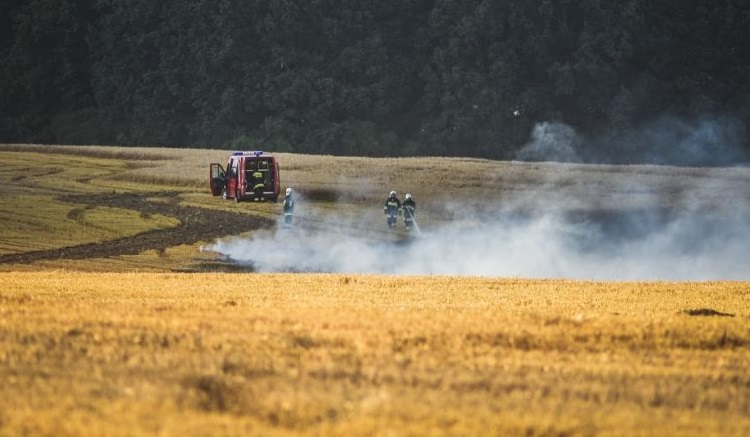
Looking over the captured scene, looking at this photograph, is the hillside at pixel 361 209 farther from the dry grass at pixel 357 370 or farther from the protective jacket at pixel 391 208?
the dry grass at pixel 357 370

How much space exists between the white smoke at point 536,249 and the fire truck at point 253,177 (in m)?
8.80

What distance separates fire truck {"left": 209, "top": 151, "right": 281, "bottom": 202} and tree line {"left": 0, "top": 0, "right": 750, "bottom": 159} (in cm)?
3276

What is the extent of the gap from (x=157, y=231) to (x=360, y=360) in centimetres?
3341

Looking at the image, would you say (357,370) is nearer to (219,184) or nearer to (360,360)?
(360,360)

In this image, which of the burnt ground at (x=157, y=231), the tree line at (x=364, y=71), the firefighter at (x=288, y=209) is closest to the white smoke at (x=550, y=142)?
the tree line at (x=364, y=71)

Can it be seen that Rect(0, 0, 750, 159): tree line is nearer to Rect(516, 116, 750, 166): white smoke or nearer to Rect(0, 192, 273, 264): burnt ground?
Rect(516, 116, 750, 166): white smoke

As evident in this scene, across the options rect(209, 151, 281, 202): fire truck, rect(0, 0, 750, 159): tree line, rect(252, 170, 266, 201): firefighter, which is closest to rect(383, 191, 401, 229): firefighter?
rect(209, 151, 281, 202): fire truck

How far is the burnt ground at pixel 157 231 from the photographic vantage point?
3612 cm

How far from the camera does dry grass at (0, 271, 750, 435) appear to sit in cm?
870

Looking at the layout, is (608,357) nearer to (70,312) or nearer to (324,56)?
(70,312)

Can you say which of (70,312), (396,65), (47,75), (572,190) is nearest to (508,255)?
(572,190)

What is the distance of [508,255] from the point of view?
44.4 m

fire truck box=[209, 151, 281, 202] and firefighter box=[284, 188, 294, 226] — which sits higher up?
fire truck box=[209, 151, 281, 202]

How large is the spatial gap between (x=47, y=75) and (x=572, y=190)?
160ft
